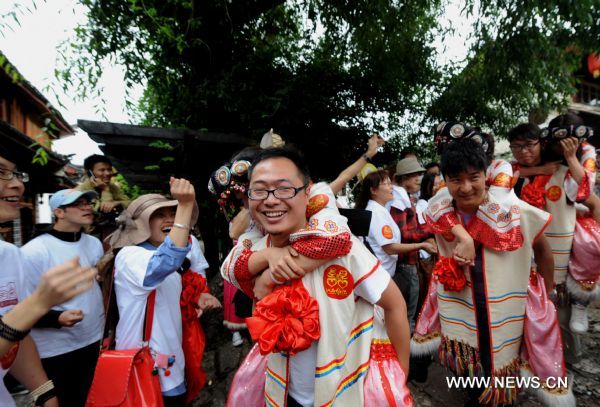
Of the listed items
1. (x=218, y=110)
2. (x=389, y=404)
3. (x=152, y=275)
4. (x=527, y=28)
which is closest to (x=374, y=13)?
(x=527, y=28)

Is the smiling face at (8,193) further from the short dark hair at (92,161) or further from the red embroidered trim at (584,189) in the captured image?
the red embroidered trim at (584,189)

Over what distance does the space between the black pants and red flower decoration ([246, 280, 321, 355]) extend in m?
2.06

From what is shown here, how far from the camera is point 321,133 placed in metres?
6.55

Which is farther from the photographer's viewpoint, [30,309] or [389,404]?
[389,404]

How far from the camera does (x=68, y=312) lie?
2.30 m

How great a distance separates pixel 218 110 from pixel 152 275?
4.08m

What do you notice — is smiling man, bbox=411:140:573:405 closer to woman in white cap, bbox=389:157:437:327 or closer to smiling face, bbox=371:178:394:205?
smiling face, bbox=371:178:394:205

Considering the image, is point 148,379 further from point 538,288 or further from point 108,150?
point 108,150

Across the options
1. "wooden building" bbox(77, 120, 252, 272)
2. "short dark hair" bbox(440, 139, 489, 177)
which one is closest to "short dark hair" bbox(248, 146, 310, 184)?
"short dark hair" bbox(440, 139, 489, 177)

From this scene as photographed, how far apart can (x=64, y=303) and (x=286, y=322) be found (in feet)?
6.30

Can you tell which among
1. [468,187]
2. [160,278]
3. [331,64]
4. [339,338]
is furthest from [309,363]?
[331,64]

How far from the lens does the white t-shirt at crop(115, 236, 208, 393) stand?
85.8 inches

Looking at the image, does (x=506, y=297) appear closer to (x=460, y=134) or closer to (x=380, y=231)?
(x=460, y=134)

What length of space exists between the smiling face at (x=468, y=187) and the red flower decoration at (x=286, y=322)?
1.47m
